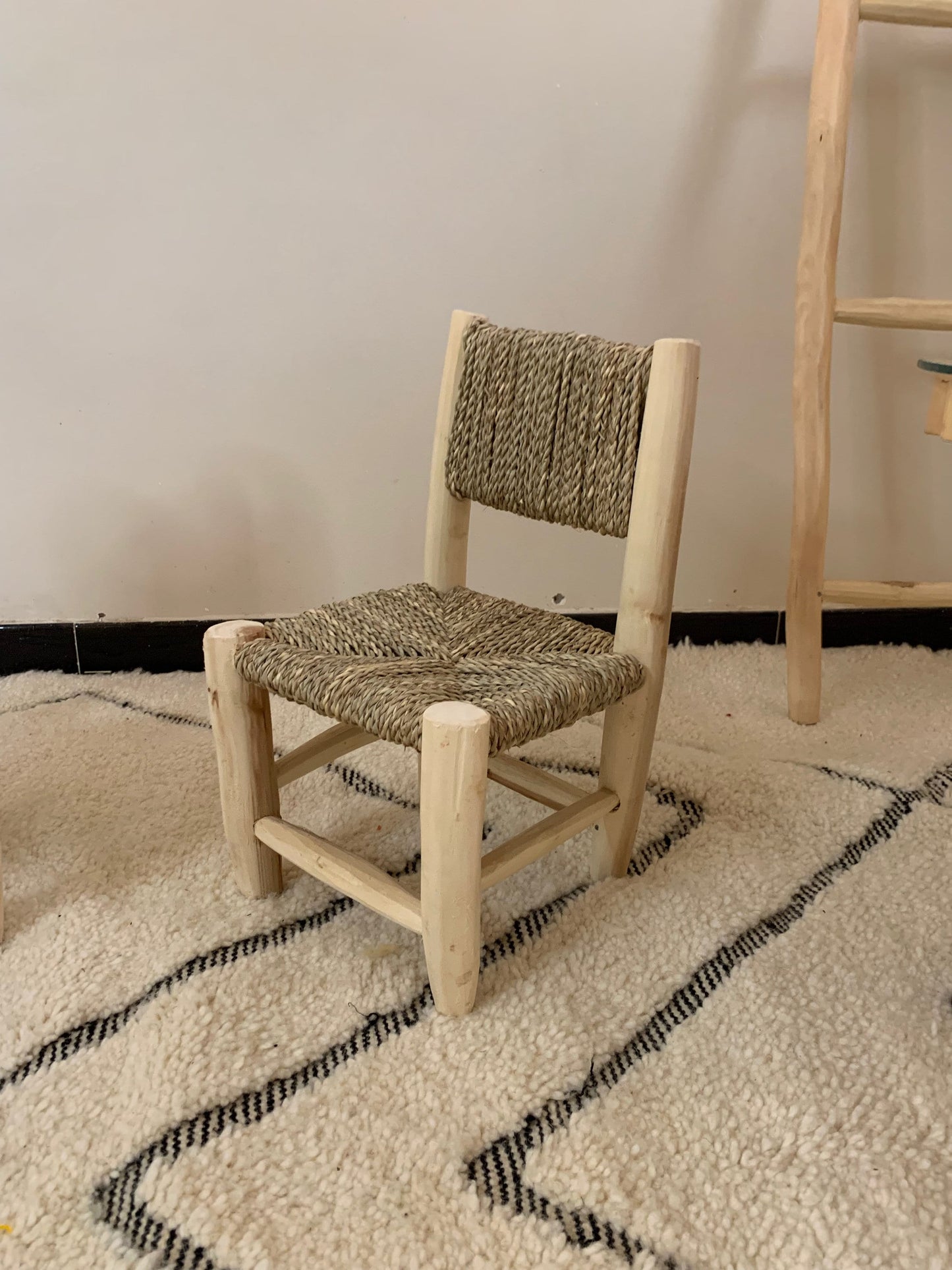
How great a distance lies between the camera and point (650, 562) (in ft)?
2.63

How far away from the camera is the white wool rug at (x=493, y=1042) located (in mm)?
562

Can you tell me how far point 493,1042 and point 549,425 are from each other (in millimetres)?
541

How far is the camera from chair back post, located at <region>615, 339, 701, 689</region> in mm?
767

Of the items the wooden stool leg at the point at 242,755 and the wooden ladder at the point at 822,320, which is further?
the wooden ladder at the point at 822,320

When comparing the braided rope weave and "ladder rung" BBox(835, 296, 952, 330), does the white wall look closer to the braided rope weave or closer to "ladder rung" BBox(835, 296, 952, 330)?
"ladder rung" BBox(835, 296, 952, 330)

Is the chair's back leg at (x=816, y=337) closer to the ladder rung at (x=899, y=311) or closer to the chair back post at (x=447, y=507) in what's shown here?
the ladder rung at (x=899, y=311)

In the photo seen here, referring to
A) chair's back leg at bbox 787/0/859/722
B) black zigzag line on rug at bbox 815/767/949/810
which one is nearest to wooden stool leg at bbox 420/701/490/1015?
black zigzag line on rug at bbox 815/767/949/810

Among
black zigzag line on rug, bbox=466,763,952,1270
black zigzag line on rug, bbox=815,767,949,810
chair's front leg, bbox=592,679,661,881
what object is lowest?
black zigzag line on rug, bbox=466,763,952,1270

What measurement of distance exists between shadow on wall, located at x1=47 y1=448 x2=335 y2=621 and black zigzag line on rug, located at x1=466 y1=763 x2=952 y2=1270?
804 mm

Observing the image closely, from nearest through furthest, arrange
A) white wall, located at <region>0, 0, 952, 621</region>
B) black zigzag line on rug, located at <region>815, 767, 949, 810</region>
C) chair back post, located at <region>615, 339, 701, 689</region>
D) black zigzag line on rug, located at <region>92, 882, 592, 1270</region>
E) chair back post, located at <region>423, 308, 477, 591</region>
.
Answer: black zigzag line on rug, located at <region>92, 882, 592, 1270</region>
chair back post, located at <region>615, 339, 701, 689</region>
chair back post, located at <region>423, 308, 477, 591</region>
black zigzag line on rug, located at <region>815, 767, 949, 810</region>
white wall, located at <region>0, 0, 952, 621</region>

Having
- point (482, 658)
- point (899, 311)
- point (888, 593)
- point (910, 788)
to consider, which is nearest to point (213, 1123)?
point (482, 658)

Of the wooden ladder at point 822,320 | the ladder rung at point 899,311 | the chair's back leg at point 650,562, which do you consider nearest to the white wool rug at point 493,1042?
the chair's back leg at point 650,562

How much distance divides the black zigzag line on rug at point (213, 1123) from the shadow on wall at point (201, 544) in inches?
28.7

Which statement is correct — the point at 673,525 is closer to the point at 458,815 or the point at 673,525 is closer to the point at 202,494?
the point at 458,815
